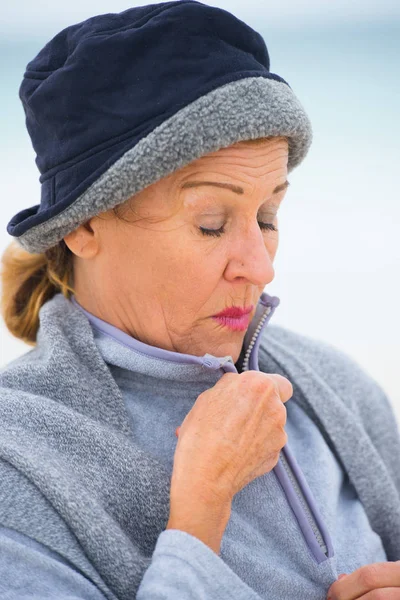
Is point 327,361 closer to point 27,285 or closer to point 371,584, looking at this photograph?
point 371,584

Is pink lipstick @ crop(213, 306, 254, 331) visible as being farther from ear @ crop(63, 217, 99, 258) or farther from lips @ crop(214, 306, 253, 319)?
ear @ crop(63, 217, 99, 258)

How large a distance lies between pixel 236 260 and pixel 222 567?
21.8 inches

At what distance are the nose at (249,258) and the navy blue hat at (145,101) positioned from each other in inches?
7.6

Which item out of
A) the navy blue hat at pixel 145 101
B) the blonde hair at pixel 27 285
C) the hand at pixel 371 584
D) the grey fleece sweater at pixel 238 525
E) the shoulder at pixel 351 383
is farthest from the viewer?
the shoulder at pixel 351 383

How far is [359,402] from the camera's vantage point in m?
2.05

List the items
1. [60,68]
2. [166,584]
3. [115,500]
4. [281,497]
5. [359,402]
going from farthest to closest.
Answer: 1. [359,402]
2. [281,497]
3. [60,68]
4. [115,500]
5. [166,584]

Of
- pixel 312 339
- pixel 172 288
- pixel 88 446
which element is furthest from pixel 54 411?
pixel 312 339

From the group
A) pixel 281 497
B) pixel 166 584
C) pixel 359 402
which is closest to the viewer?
pixel 166 584

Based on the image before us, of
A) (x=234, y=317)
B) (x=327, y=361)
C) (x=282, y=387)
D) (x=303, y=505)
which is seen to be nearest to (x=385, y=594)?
(x=303, y=505)

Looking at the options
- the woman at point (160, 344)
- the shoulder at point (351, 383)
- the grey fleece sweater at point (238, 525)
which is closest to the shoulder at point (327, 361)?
the shoulder at point (351, 383)

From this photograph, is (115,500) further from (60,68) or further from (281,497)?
(60,68)

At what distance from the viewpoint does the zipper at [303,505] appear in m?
1.54

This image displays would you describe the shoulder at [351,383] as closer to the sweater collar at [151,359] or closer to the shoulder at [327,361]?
the shoulder at [327,361]

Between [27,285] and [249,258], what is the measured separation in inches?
23.9
